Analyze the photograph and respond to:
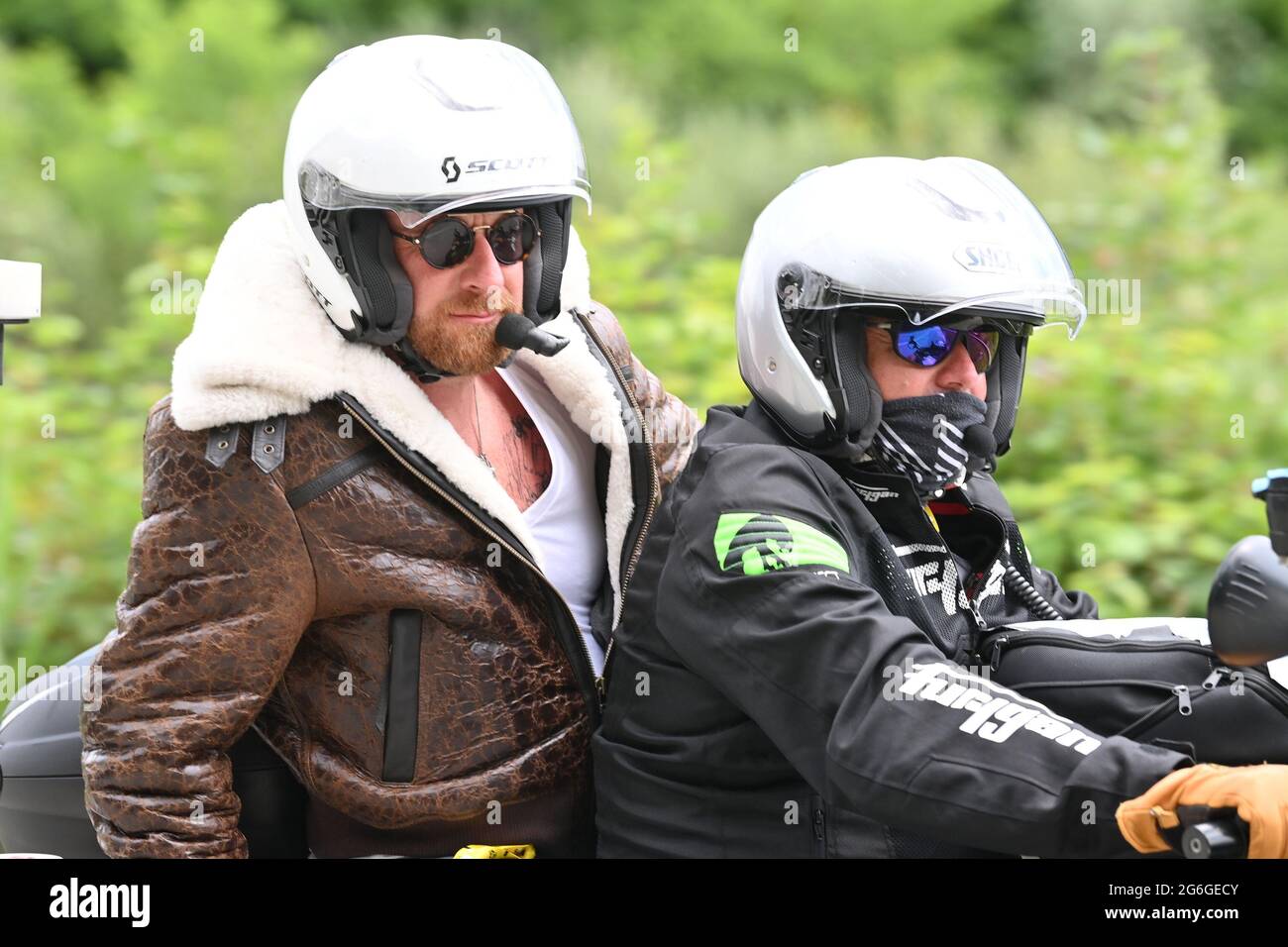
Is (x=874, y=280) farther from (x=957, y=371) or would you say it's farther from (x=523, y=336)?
(x=523, y=336)

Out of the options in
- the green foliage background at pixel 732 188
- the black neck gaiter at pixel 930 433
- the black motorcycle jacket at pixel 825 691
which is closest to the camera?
the black motorcycle jacket at pixel 825 691

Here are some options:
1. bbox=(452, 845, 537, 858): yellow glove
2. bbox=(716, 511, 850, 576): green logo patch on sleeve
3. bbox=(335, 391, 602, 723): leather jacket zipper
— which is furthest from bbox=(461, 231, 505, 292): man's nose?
bbox=(452, 845, 537, 858): yellow glove

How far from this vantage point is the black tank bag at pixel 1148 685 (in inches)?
87.1

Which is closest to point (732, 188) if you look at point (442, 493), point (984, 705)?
point (442, 493)

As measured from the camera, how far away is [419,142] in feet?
8.73

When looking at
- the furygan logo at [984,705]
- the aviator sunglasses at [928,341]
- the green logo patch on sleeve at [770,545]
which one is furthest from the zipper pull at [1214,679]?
the aviator sunglasses at [928,341]

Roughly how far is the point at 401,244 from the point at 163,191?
13.9 ft

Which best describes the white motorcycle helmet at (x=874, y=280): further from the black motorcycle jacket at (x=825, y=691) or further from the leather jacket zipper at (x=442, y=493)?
the leather jacket zipper at (x=442, y=493)

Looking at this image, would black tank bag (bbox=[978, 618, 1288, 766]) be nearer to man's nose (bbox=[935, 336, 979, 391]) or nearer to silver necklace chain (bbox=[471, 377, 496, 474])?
man's nose (bbox=[935, 336, 979, 391])

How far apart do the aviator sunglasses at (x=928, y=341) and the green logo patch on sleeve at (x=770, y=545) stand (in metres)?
0.33

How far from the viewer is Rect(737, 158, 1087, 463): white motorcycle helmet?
8.30ft

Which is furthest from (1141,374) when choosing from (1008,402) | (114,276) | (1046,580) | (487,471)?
(114,276)

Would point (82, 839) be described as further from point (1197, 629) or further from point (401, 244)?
point (1197, 629)

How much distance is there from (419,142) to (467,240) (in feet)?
0.56
